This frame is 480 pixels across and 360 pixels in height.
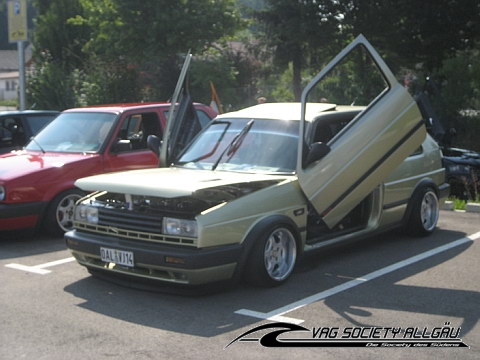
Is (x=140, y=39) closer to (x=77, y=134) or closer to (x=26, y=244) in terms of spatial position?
(x=77, y=134)

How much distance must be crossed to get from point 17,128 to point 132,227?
5.88 meters

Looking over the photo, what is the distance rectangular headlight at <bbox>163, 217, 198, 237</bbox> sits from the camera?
19.1 ft

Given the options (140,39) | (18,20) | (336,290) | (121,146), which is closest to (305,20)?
(140,39)

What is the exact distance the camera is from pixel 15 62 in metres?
87.8

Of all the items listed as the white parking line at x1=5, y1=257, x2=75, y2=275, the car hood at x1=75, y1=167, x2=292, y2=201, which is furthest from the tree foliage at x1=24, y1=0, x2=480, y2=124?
the white parking line at x1=5, y1=257, x2=75, y2=275

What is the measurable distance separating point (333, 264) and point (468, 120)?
36.0ft

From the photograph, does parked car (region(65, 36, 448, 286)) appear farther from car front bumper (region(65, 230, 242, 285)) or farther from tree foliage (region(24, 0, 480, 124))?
tree foliage (region(24, 0, 480, 124))

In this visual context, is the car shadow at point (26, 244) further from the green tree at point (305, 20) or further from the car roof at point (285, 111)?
the green tree at point (305, 20)

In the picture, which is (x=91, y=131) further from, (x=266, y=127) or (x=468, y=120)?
(x=468, y=120)

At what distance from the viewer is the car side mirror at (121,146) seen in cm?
920

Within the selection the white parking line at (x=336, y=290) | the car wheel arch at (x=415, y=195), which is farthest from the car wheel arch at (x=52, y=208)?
Answer: the car wheel arch at (x=415, y=195)

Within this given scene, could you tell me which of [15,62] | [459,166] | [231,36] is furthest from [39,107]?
[15,62]

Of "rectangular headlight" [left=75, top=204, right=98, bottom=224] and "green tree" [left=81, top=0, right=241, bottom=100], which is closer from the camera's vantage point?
"rectangular headlight" [left=75, top=204, right=98, bottom=224]

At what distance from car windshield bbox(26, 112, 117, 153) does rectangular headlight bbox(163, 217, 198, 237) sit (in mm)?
3623
